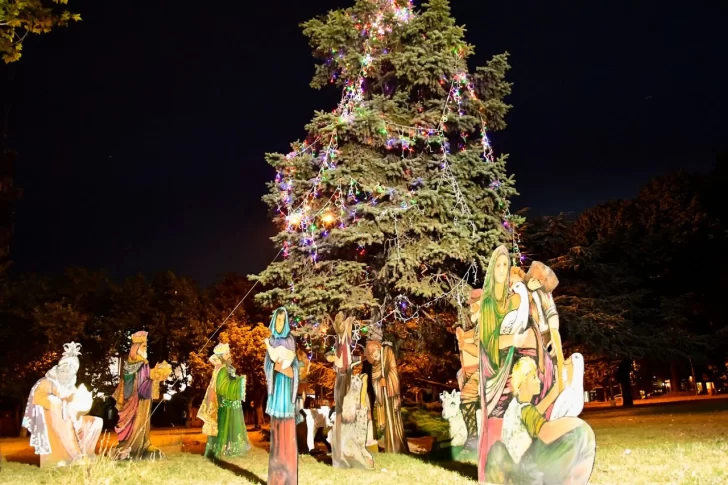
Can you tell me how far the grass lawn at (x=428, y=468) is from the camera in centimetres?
894

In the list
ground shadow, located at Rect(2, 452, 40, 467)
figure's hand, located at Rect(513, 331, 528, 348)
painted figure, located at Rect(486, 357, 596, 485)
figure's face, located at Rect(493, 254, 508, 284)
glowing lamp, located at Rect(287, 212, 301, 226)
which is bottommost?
ground shadow, located at Rect(2, 452, 40, 467)

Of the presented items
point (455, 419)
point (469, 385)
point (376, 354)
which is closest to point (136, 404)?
point (376, 354)

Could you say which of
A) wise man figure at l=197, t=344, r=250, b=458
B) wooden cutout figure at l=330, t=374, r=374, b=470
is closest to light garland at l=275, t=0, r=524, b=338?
wise man figure at l=197, t=344, r=250, b=458

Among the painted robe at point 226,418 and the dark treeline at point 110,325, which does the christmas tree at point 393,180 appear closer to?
the painted robe at point 226,418

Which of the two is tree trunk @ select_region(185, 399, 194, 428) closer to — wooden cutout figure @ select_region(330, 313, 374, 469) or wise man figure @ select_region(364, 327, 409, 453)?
wise man figure @ select_region(364, 327, 409, 453)

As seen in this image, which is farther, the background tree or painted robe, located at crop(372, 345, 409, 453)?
painted robe, located at crop(372, 345, 409, 453)

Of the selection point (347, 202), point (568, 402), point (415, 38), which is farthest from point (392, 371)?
point (415, 38)

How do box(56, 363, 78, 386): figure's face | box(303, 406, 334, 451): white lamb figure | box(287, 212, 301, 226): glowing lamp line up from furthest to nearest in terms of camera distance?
1. box(287, 212, 301, 226): glowing lamp
2. box(303, 406, 334, 451): white lamb figure
3. box(56, 363, 78, 386): figure's face

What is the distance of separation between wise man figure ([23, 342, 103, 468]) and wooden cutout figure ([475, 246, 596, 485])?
27.6 ft

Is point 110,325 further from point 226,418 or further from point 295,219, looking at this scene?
point 226,418

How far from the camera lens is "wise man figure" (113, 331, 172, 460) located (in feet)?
45.5

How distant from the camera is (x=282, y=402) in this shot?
9.17m

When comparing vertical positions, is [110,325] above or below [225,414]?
above

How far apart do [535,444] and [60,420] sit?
9650mm
